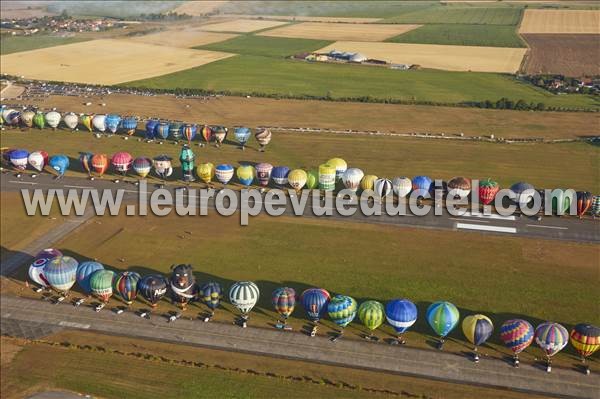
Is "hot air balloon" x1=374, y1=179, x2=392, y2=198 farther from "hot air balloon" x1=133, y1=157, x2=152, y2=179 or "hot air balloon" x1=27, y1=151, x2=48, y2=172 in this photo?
"hot air balloon" x1=27, y1=151, x2=48, y2=172

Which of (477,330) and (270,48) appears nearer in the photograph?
(477,330)

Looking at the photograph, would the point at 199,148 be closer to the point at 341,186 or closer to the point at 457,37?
the point at 341,186

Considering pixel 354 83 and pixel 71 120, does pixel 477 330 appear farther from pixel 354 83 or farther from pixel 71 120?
pixel 354 83

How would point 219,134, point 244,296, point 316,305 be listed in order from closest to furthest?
point 316,305 → point 244,296 → point 219,134

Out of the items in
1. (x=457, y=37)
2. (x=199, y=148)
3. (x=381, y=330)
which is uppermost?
(x=457, y=37)

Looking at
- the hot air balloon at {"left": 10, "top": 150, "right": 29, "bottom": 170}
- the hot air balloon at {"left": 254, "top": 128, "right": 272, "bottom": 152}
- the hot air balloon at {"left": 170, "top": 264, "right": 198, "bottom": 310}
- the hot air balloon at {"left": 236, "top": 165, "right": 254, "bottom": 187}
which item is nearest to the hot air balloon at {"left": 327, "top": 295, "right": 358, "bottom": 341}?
the hot air balloon at {"left": 170, "top": 264, "right": 198, "bottom": 310}

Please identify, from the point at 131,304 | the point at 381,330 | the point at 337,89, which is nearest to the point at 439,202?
the point at 381,330

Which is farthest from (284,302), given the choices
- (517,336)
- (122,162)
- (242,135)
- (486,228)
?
(242,135)
